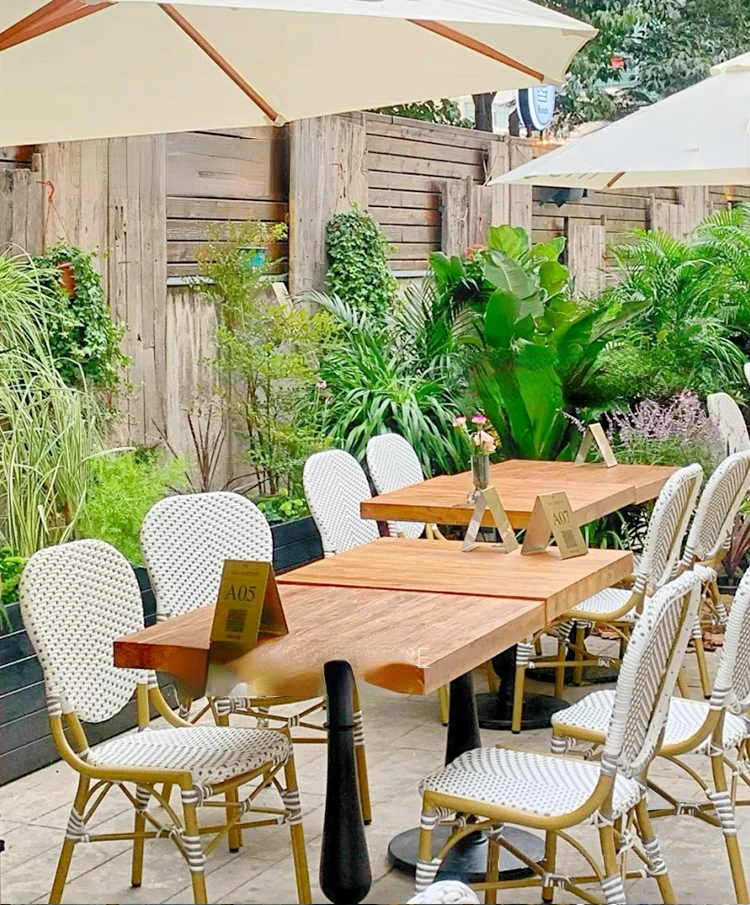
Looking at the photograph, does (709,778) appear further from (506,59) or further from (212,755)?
(506,59)

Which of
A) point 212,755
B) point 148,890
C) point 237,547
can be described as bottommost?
point 148,890

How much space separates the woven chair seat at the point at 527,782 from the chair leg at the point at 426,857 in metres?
0.07

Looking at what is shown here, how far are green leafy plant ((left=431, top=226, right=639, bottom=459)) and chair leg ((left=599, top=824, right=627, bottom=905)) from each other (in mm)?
4025

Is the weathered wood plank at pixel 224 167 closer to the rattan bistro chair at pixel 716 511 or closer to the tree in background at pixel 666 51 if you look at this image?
the rattan bistro chair at pixel 716 511

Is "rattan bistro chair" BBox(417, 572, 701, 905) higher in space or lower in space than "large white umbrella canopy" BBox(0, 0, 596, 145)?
lower

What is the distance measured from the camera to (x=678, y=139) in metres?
6.41

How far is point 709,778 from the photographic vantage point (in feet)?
16.7

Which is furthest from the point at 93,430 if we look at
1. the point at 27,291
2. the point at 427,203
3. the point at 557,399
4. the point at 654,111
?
the point at 427,203

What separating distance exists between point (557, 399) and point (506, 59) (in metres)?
3.07

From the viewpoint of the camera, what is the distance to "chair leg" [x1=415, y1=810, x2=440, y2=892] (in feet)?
11.1

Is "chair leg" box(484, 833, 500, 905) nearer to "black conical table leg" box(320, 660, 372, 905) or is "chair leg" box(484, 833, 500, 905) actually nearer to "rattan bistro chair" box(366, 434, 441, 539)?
"black conical table leg" box(320, 660, 372, 905)

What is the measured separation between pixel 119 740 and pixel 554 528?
144 centimetres

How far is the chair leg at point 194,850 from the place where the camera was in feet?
11.5

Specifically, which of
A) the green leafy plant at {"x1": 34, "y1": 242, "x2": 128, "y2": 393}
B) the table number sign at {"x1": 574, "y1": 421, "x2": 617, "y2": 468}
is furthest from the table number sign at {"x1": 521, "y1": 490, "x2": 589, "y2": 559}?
the green leafy plant at {"x1": 34, "y1": 242, "x2": 128, "y2": 393}
